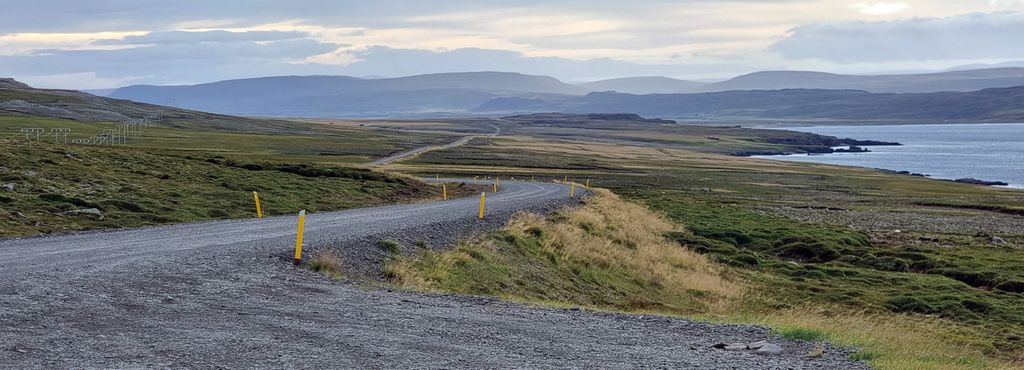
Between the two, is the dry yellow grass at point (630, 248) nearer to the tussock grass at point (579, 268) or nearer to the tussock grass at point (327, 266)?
the tussock grass at point (579, 268)

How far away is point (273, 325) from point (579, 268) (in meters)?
17.6

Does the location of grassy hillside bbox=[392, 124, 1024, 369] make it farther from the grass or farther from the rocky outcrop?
the rocky outcrop

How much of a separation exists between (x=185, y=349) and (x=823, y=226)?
4834cm

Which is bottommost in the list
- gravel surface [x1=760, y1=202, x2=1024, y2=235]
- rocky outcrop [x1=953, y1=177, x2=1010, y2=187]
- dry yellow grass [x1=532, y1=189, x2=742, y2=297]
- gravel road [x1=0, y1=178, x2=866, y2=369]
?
gravel surface [x1=760, y1=202, x2=1024, y2=235]

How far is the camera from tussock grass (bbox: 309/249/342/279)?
1898cm

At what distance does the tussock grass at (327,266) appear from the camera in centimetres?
1898

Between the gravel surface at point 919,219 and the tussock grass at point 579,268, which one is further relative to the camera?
the gravel surface at point 919,219

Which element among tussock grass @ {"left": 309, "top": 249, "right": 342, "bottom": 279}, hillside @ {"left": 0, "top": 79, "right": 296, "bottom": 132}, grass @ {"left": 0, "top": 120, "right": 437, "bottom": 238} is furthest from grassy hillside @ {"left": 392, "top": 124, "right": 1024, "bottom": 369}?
hillside @ {"left": 0, "top": 79, "right": 296, "bottom": 132}

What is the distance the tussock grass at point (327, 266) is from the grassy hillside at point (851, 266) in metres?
1.96

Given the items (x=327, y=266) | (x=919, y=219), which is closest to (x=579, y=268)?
(x=327, y=266)

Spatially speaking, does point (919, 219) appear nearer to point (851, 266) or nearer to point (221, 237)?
point (851, 266)

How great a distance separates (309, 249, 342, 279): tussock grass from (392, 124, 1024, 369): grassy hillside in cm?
196

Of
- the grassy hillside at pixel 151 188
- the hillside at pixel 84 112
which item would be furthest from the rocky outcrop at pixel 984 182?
the hillside at pixel 84 112

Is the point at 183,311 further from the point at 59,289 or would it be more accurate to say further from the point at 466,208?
the point at 466,208
